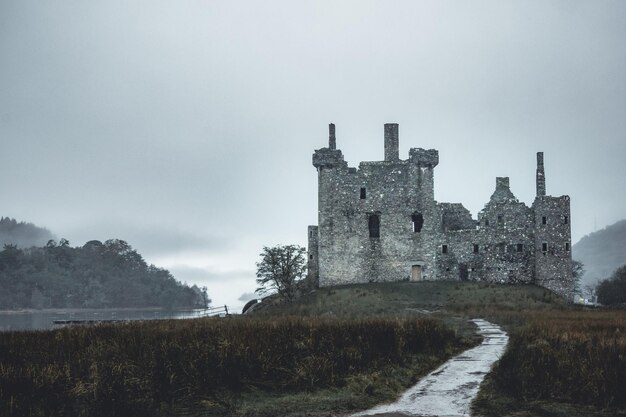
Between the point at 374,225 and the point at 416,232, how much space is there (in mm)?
3085

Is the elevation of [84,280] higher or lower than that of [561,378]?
higher

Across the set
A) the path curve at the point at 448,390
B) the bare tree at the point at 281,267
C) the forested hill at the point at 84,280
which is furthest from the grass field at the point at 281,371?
the forested hill at the point at 84,280

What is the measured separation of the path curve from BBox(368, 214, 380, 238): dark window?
104 ft

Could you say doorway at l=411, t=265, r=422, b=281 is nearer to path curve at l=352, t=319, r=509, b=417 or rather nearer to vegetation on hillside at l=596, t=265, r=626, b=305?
vegetation on hillside at l=596, t=265, r=626, b=305

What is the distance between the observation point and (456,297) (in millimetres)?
40719

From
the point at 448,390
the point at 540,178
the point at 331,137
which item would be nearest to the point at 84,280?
the point at 331,137

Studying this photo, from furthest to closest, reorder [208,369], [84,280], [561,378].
Answer: [84,280] → [208,369] → [561,378]

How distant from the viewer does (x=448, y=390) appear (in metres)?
11.8

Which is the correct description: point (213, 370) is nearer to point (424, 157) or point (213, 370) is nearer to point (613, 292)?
point (424, 157)

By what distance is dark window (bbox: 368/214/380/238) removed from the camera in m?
49.0

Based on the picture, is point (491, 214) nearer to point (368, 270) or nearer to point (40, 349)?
point (368, 270)

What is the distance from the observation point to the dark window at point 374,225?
161 feet

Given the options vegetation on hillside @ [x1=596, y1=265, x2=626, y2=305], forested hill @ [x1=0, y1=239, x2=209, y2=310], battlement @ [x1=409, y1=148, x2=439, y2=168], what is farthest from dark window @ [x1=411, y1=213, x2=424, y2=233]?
forested hill @ [x1=0, y1=239, x2=209, y2=310]

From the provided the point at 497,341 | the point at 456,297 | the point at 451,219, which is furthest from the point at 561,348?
the point at 451,219
